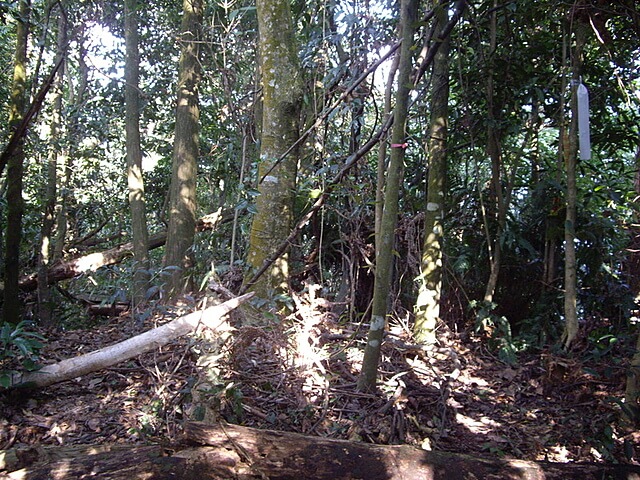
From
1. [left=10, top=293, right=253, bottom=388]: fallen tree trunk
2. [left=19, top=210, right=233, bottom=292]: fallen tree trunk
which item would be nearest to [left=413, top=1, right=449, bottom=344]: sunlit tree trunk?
[left=10, top=293, right=253, bottom=388]: fallen tree trunk

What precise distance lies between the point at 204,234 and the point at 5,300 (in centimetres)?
310

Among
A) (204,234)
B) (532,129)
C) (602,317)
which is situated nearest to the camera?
(602,317)

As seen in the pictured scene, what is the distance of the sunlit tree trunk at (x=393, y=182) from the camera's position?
11.9ft

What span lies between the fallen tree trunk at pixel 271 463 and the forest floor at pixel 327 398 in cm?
64

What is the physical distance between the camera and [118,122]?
30.9ft

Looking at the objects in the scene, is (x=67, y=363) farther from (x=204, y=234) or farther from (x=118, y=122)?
(x=118, y=122)

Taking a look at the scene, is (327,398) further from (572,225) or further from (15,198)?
(15,198)

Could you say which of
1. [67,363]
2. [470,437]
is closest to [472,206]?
[470,437]

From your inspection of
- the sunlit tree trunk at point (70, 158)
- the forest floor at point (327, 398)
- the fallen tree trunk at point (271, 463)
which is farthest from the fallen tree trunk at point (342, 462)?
the sunlit tree trunk at point (70, 158)

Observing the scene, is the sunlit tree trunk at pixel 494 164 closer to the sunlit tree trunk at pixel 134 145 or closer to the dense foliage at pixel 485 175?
the dense foliage at pixel 485 175

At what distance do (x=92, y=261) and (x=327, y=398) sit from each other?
5594mm

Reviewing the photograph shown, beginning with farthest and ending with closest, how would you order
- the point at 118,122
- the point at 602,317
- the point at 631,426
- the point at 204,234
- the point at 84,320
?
the point at 118,122 → the point at 204,234 → the point at 84,320 → the point at 602,317 → the point at 631,426

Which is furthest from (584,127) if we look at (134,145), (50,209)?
(50,209)

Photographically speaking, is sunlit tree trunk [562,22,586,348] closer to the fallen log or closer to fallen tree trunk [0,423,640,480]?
fallen tree trunk [0,423,640,480]
